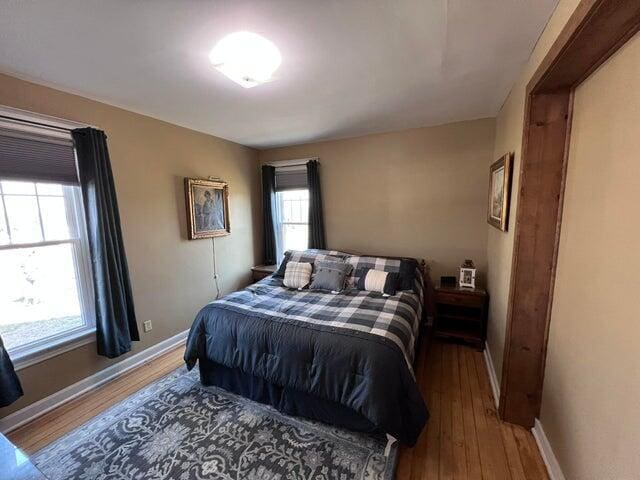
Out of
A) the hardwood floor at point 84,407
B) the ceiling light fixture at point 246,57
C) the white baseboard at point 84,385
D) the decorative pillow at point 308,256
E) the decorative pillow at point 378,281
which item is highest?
the ceiling light fixture at point 246,57

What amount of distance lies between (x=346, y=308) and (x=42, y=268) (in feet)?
7.86

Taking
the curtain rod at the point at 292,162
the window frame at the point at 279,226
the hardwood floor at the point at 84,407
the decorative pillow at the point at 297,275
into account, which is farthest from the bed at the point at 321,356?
the curtain rod at the point at 292,162

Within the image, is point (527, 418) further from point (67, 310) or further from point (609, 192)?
point (67, 310)

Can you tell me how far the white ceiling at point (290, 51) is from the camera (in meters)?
1.23

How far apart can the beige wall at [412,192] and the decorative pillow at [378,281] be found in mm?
690

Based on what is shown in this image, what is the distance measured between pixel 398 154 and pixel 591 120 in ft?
6.73

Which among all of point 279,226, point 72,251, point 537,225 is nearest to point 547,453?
point 537,225

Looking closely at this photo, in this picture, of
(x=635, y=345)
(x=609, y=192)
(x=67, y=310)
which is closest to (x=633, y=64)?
(x=609, y=192)

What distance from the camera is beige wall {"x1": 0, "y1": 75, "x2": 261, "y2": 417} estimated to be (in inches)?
79.1

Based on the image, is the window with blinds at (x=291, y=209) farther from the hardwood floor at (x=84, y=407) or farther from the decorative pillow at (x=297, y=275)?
the hardwood floor at (x=84, y=407)

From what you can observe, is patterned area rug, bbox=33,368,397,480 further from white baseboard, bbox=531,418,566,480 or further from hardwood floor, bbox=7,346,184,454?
white baseboard, bbox=531,418,566,480

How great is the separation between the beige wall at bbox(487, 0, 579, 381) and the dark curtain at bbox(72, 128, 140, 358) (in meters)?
3.03

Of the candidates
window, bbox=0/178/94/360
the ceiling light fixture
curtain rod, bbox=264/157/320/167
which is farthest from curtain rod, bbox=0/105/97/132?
curtain rod, bbox=264/157/320/167

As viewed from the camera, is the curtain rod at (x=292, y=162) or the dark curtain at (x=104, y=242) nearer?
the dark curtain at (x=104, y=242)
